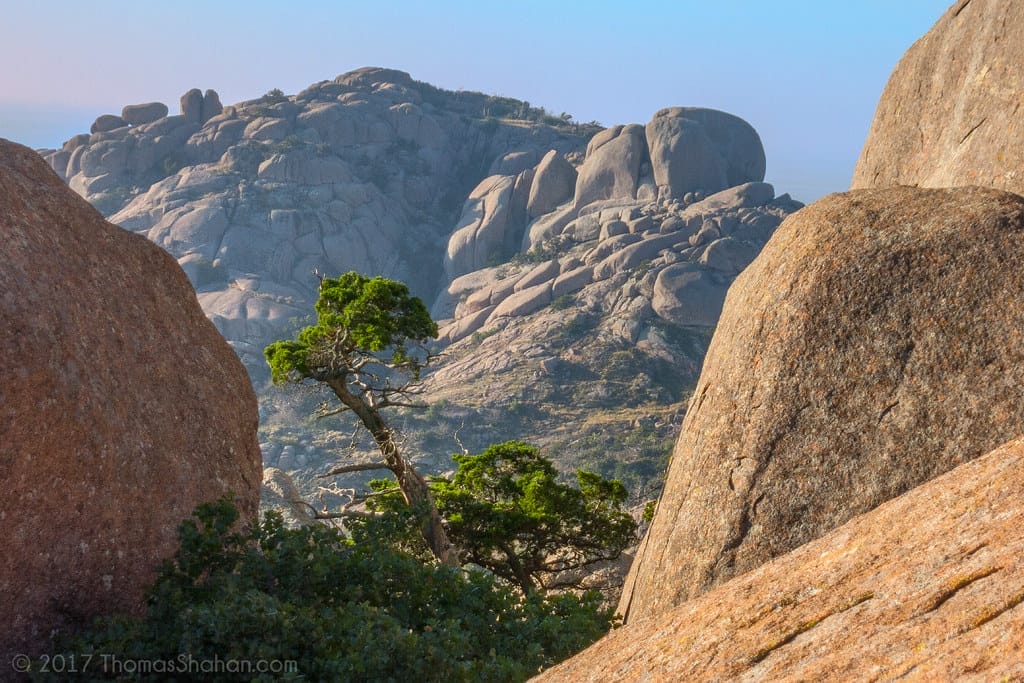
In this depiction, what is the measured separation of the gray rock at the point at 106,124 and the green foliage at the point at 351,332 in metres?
126

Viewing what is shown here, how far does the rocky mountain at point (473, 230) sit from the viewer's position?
84.0 m

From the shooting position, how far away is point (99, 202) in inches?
4719

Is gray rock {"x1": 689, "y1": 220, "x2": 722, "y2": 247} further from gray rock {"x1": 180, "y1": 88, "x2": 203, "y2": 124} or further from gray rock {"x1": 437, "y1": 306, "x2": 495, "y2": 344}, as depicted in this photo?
gray rock {"x1": 180, "y1": 88, "x2": 203, "y2": 124}

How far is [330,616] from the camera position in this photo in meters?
7.82

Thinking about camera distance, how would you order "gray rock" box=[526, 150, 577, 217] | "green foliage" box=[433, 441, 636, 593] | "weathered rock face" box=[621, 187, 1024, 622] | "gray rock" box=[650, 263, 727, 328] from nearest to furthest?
"weathered rock face" box=[621, 187, 1024, 622], "green foliage" box=[433, 441, 636, 593], "gray rock" box=[650, 263, 727, 328], "gray rock" box=[526, 150, 577, 217]

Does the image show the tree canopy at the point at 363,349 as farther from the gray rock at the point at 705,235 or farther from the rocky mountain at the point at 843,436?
the gray rock at the point at 705,235

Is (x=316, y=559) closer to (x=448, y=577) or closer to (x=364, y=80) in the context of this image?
(x=448, y=577)

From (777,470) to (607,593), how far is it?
12336 mm

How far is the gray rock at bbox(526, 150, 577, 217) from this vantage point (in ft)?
381

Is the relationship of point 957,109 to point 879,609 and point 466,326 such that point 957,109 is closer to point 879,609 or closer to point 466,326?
point 879,609

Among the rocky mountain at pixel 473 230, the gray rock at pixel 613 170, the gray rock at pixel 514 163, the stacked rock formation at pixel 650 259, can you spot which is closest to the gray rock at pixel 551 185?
the rocky mountain at pixel 473 230

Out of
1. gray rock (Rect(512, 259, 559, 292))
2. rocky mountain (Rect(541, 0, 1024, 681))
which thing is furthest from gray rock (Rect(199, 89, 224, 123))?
rocky mountain (Rect(541, 0, 1024, 681))

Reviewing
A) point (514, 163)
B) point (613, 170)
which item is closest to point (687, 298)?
point (613, 170)

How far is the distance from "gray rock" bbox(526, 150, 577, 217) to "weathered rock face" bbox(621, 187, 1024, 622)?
106990 millimetres
